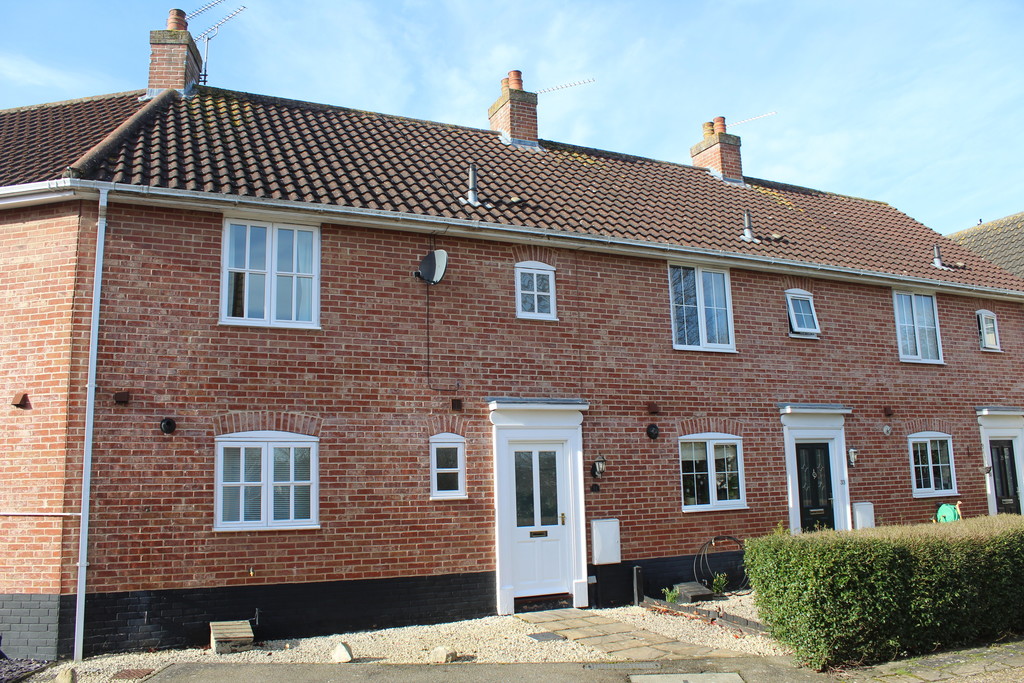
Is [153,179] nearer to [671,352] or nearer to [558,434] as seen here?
[558,434]

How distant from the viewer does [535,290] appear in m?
12.4

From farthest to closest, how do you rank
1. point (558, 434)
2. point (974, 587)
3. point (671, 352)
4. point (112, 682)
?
point (671, 352), point (558, 434), point (974, 587), point (112, 682)

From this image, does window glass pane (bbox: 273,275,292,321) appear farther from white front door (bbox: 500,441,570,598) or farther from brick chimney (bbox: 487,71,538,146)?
brick chimney (bbox: 487,71,538,146)

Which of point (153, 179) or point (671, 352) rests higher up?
point (153, 179)

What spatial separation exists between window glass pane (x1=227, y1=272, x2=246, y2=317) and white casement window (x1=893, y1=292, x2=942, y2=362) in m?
12.5

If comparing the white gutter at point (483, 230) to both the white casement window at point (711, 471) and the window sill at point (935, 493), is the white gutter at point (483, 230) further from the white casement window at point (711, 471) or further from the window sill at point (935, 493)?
the window sill at point (935, 493)

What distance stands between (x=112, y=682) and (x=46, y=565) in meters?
1.92

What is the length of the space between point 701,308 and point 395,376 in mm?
5764

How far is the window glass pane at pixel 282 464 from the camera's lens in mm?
10328

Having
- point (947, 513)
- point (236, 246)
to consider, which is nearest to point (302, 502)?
point (236, 246)

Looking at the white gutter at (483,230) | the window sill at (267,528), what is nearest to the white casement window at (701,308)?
the white gutter at (483,230)

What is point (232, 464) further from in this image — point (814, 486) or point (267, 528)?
point (814, 486)

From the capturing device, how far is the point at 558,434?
12.0m

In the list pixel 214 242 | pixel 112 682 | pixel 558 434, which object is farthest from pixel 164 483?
pixel 558 434
